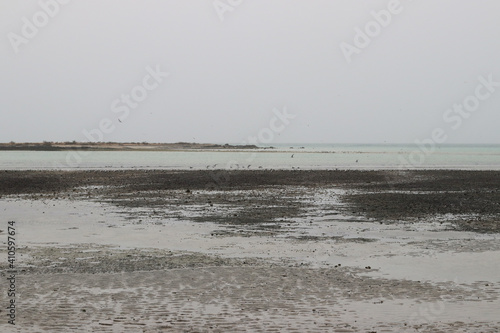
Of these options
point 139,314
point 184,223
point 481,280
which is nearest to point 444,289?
point 481,280

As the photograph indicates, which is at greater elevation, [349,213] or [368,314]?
[368,314]

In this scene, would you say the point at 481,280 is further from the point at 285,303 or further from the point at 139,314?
the point at 139,314

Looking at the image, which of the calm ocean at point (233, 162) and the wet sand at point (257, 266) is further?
the calm ocean at point (233, 162)

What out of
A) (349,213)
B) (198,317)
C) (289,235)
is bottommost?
(349,213)

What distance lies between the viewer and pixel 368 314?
10.4 meters

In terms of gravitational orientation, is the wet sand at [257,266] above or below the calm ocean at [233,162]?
above

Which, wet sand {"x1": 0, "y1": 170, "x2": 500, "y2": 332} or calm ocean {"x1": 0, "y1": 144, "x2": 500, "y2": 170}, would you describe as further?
calm ocean {"x1": 0, "y1": 144, "x2": 500, "y2": 170}

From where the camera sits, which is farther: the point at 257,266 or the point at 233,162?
the point at 233,162

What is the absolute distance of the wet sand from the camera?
10.1m

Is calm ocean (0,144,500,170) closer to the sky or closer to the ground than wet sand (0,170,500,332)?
closer to the ground

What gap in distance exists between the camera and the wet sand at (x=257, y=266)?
33.2 ft

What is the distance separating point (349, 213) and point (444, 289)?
1480 cm

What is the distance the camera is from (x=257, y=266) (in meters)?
14.7

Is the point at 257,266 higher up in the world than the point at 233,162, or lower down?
higher up
